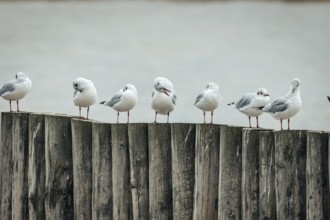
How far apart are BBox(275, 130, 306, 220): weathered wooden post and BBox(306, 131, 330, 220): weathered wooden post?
0.10 meters

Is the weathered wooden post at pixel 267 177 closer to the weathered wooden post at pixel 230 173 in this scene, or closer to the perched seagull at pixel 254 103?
the weathered wooden post at pixel 230 173

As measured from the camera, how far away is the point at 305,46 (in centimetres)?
3675

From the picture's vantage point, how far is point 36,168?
33.0 ft

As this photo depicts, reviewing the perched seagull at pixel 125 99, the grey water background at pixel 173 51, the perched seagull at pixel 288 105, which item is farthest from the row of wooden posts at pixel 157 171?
the grey water background at pixel 173 51

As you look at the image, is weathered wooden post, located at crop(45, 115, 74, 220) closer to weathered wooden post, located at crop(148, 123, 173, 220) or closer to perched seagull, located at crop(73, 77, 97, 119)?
perched seagull, located at crop(73, 77, 97, 119)

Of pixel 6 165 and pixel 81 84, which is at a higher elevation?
pixel 81 84

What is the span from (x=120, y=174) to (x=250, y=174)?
1256mm

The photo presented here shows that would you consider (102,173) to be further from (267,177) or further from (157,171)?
(267,177)

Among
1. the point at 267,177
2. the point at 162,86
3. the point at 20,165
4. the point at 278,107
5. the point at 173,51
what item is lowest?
the point at 267,177

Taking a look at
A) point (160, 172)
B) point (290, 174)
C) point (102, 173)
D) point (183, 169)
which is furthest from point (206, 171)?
point (102, 173)

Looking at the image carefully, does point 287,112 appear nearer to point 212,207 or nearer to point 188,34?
point 212,207

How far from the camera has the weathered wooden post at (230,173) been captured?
899cm

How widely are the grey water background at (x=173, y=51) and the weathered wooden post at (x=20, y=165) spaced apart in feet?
30.2

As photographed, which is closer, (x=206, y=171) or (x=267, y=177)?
(x=267, y=177)
